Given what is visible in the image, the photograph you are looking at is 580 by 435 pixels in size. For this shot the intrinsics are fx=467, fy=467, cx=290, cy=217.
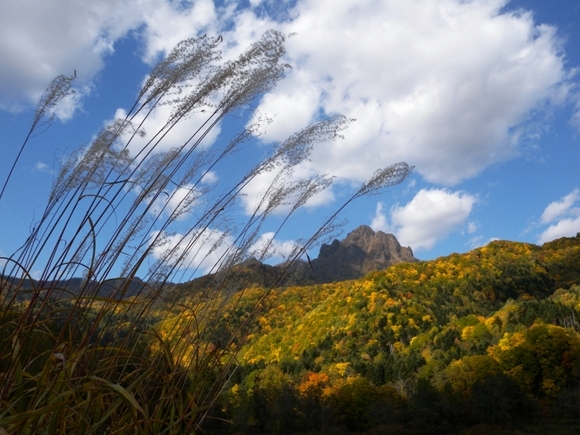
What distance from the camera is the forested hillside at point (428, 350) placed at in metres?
18.9

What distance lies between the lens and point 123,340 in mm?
1229

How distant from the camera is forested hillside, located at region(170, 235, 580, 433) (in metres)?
18.9

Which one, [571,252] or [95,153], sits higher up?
[571,252]

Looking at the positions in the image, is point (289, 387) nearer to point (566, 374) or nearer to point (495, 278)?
point (566, 374)

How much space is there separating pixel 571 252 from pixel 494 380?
2089cm

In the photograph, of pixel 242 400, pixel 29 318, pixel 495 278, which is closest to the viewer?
pixel 29 318

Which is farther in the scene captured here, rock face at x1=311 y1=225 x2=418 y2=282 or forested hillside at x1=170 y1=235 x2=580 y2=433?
rock face at x1=311 y1=225 x2=418 y2=282

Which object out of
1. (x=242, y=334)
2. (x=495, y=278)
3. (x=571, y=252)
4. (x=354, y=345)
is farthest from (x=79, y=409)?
(x=571, y=252)

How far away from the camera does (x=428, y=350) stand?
25.5m

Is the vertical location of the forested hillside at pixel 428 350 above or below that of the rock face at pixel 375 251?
below

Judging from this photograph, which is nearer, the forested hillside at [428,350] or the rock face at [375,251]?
the forested hillside at [428,350]

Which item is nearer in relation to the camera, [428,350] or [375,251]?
[428,350]

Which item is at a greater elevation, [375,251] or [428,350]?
[375,251]

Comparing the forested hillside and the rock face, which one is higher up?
the rock face
